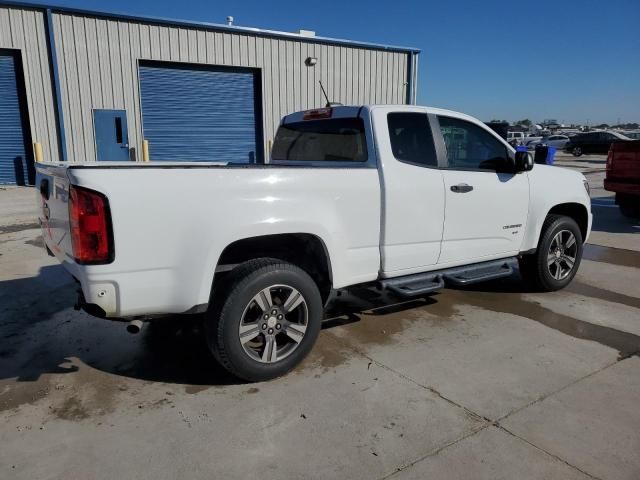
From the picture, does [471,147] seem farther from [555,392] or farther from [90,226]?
[90,226]

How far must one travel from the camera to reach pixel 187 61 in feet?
51.8

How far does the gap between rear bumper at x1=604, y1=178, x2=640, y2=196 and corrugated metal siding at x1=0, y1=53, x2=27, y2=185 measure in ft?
49.2

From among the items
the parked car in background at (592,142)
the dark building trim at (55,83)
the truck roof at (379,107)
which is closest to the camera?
the truck roof at (379,107)

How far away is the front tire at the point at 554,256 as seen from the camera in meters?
5.38

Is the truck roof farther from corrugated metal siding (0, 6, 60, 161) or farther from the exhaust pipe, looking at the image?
corrugated metal siding (0, 6, 60, 161)

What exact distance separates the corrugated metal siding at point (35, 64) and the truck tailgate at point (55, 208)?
39.3 ft

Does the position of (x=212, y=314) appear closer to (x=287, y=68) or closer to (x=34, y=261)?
(x=34, y=261)

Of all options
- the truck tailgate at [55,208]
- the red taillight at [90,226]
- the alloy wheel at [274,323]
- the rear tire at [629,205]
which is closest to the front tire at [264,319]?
the alloy wheel at [274,323]

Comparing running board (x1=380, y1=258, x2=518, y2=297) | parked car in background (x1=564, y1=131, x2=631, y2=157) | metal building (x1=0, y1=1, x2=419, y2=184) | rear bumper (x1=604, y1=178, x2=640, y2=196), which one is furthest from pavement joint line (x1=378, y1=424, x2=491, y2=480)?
parked car in background (x1=564, y1=131, x2=631, y2=157)

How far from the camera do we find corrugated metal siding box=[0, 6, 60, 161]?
1340 cm

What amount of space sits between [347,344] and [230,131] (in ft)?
47.5

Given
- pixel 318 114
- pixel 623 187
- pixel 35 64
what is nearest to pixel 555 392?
pixel 318 114

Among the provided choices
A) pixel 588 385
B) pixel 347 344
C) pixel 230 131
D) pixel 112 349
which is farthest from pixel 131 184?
pixel 230 131

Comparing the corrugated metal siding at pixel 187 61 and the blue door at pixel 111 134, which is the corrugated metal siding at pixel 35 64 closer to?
the corrugated metal siding at pixel 187 61
